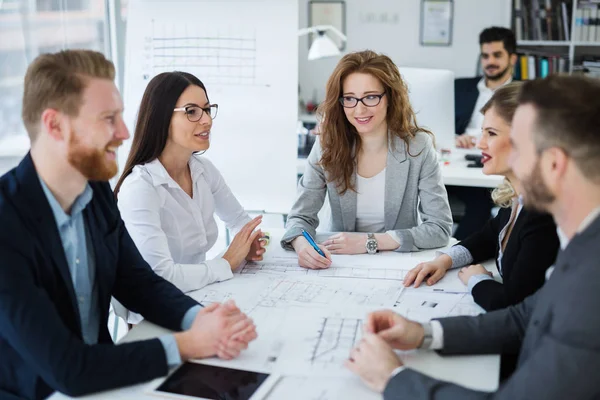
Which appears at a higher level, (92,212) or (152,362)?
(92,212)

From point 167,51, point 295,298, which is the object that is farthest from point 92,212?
point 167,51

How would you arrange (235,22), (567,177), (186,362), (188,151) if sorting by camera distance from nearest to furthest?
(567,177) < (186,362) < (188,151) < (235,22)

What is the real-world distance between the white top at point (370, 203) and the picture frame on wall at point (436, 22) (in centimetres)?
357

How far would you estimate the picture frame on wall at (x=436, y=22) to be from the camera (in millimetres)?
5570

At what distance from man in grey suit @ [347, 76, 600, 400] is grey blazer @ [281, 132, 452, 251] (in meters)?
1.10

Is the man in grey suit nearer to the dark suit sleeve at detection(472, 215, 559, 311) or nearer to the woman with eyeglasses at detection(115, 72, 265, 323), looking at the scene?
the dark suit sleeve at detection(472, 215, 559, 311)

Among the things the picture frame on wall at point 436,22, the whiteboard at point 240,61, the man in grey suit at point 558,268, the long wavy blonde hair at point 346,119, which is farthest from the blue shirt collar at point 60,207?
the picture frame on wall at point 436,22

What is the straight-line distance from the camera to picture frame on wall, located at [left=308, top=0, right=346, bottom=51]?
5.71 m

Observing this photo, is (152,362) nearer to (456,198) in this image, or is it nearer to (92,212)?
(92,212)

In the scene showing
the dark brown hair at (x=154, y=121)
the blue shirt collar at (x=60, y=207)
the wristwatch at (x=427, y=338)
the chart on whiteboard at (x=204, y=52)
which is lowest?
the wristwatch at (x=427, y=338)

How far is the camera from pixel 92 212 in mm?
1564

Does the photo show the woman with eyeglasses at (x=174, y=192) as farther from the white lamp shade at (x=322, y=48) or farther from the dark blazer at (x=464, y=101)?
the dark blazer at (x=464, y=101)

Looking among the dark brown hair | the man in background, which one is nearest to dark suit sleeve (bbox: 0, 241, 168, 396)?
the dark brown hair

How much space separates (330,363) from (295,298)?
379 mm
